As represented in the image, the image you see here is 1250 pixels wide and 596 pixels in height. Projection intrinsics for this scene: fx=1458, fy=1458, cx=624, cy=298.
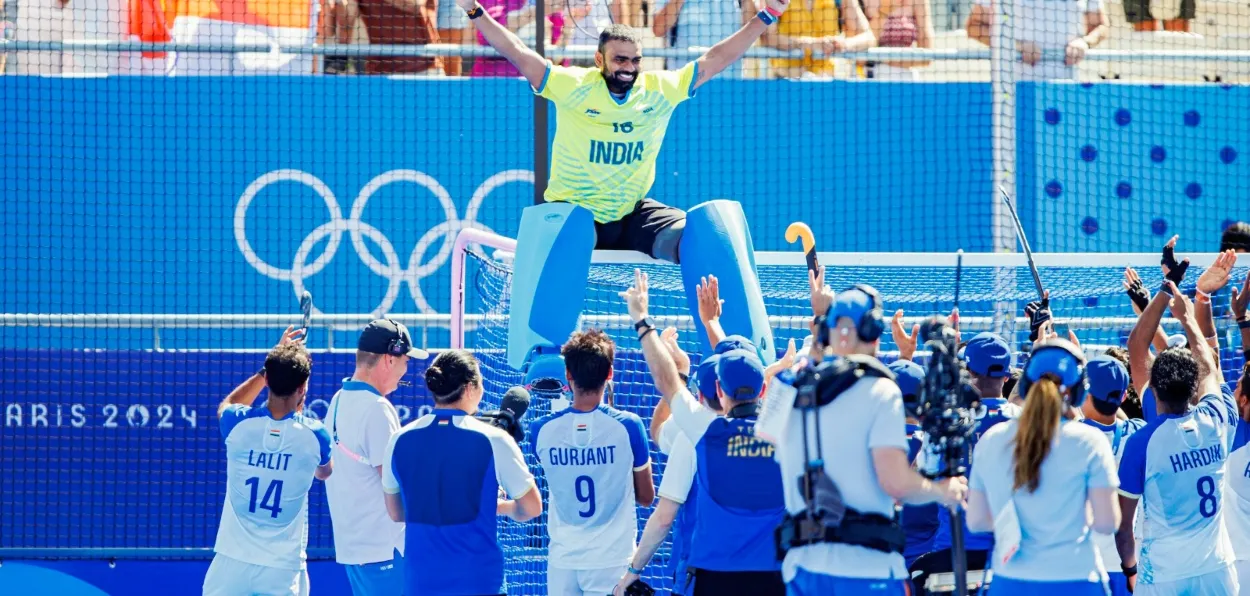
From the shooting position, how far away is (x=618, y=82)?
22.9 ft

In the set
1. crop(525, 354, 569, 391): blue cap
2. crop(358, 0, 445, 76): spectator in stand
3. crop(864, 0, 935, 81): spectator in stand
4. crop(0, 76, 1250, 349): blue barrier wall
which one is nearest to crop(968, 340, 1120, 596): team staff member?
crop(525, 354, 569, 391): blue cap

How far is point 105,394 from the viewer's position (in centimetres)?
912

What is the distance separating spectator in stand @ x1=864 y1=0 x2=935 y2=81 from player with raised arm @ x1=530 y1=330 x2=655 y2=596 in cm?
464

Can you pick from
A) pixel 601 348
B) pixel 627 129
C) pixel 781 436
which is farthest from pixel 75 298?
pixel 781 436

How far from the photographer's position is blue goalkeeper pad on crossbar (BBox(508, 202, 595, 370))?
22.5ft

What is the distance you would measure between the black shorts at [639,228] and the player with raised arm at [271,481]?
1584 mm

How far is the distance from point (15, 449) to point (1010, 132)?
6.43 meters

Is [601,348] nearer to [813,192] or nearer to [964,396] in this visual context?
[964,396]

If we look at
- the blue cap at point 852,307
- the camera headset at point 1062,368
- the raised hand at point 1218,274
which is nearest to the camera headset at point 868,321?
the blue cap at point 852,307

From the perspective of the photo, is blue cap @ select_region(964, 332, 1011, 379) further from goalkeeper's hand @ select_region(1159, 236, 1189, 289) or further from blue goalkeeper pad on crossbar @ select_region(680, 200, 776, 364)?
blue goalkeeper pad on crossbar @ select_region(680, 200, 776, 364)

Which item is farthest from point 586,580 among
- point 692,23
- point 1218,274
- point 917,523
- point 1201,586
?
point 692,23

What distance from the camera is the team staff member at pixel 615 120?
700 centimetres

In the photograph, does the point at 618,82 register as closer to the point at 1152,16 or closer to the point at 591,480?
the point at 591,480

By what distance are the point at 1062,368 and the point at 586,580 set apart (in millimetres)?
2431
